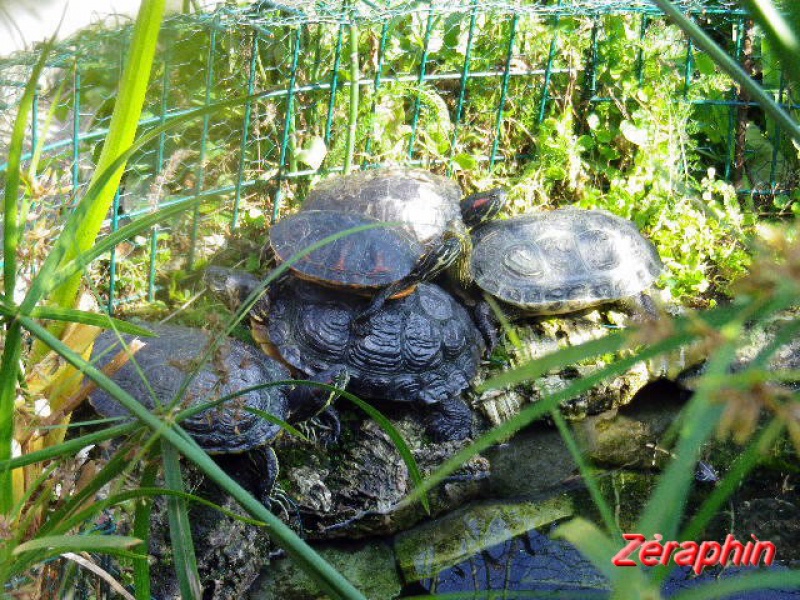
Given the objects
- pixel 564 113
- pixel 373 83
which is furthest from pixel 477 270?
pixel 564 113

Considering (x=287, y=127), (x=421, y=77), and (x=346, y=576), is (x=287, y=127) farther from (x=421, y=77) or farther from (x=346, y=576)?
(x=346, y=576)

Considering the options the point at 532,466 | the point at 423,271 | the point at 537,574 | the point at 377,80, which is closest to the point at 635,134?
the point at 377,80

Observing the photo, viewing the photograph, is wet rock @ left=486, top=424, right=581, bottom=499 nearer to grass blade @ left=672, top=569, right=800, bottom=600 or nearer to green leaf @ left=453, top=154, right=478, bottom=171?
green leaf @ left=453, top=154, right=478, bottom=171

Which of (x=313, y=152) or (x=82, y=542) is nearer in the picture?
(x=82, y=542)

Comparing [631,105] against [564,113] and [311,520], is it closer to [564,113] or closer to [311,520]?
[564,113]

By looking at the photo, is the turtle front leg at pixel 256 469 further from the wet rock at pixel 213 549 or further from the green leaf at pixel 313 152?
the green leaf at pixel 313 152
